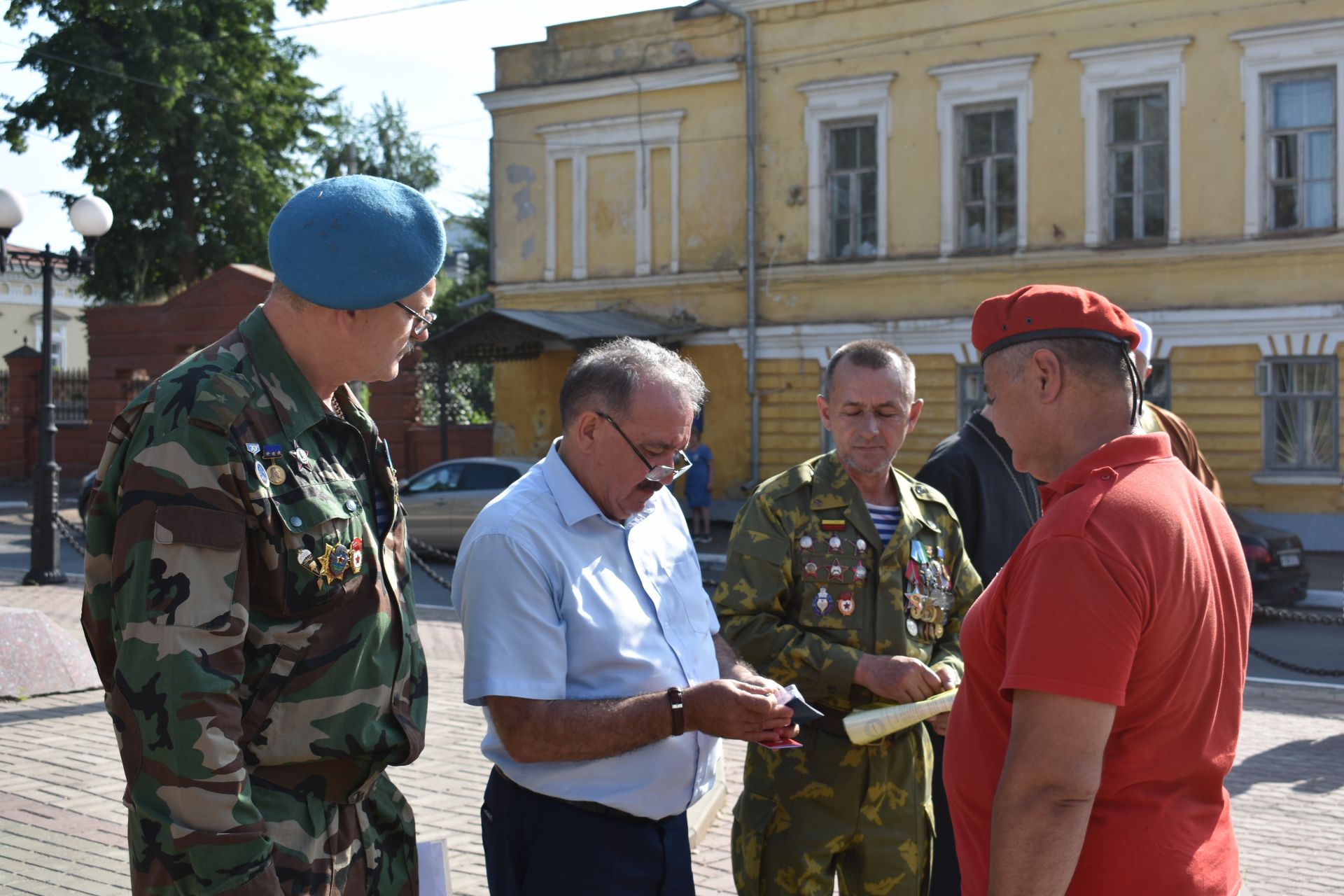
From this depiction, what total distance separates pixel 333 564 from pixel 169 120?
1174 inches

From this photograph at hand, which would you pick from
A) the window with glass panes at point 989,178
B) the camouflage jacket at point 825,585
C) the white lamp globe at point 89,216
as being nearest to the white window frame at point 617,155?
the window with glass panes at point 989,178

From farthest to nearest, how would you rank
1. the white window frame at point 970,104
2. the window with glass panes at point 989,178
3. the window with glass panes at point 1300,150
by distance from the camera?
the window with glass panes at point 989,178 < the white window frame at point 970,104 < the window with glass panes at point 1300,150

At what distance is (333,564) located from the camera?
6.91 ft

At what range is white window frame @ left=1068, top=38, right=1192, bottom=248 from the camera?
18.8 metres

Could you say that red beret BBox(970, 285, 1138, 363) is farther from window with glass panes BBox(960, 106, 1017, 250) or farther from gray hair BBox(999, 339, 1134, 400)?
window with glass panes BBox(960, 106, 1017, 250)

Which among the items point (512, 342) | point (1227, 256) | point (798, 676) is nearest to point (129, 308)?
point (512, 342)

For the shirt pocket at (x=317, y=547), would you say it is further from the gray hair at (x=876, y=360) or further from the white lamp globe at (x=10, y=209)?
the white lamp globe at (x=10, y=209)

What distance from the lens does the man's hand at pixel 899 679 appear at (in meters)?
3.30


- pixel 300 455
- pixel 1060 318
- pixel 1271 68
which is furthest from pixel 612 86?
pixel 300 455

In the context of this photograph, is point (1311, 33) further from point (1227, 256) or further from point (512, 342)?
point (512, 342)

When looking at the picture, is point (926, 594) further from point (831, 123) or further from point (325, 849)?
point (831, 123)

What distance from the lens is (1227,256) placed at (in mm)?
18656

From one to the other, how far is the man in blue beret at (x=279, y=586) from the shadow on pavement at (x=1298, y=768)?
516cm

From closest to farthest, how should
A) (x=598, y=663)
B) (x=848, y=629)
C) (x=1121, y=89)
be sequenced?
(x=598, y=663)
(x=848, y=629)
(x=1121, y=89)
